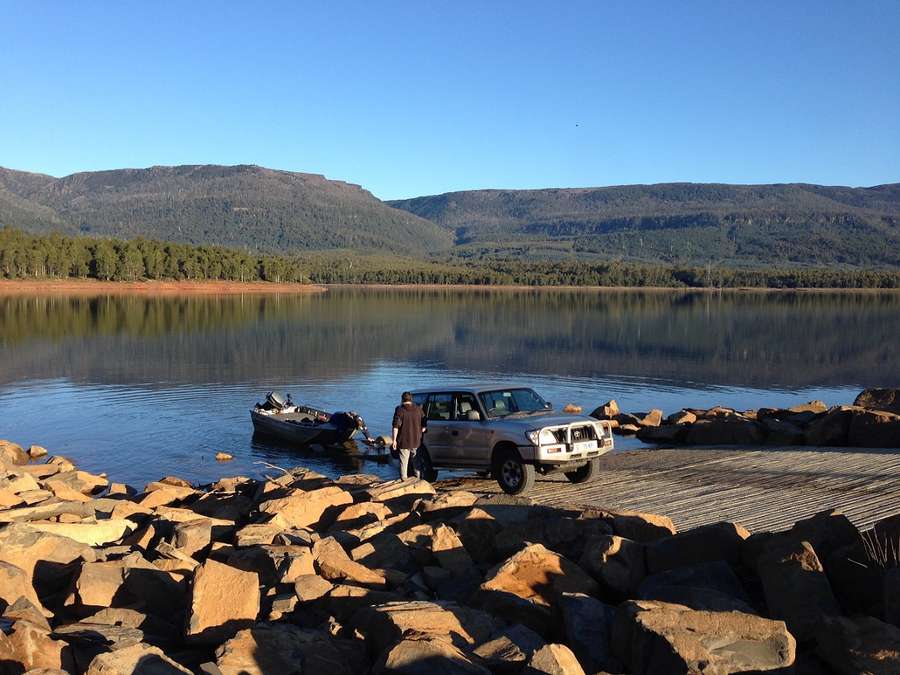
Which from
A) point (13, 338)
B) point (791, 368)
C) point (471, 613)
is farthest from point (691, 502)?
point (13, 338)

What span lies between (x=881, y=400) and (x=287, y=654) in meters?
21.8

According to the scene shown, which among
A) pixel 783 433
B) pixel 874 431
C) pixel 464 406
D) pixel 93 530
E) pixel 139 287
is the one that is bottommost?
pixel 783 433

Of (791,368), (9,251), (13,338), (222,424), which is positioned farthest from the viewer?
(9,251)

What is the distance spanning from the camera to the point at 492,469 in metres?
16.1

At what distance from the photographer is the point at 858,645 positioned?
6.17 metres

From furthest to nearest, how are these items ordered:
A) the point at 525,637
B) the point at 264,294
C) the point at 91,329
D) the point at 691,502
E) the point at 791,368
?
the point at 264,294 → the point at 91,329 → the point at 791,368 → the point at 691,502 → the point at 525,637

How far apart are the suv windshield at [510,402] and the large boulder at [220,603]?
8.96 meters

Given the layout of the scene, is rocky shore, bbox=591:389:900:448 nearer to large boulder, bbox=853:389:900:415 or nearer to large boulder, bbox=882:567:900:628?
large boulder, bbox=853:389:900:415

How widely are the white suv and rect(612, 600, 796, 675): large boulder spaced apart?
8.53 metres

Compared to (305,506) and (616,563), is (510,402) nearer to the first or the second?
(305,506)

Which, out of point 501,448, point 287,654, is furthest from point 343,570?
point 501,448

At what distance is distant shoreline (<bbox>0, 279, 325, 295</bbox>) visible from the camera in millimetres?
139500

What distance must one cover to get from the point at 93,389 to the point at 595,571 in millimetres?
35223

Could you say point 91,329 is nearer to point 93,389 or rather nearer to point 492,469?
point 93,389
